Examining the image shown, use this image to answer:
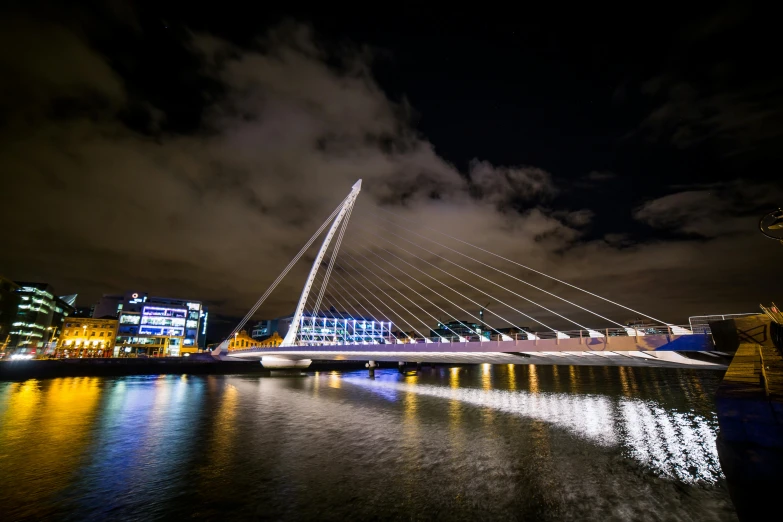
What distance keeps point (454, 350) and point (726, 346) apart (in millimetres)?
15214

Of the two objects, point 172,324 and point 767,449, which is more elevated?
point 172,324

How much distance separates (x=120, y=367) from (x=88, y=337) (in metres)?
43.3

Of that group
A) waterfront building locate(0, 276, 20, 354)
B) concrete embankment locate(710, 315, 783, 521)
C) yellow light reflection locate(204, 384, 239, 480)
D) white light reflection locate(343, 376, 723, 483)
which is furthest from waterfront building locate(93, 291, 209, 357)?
concrete embankment locate(710, 315, 783, 521)

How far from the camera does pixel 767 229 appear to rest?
14641 mm

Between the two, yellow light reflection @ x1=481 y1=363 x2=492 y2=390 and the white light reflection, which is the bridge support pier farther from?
the white light reflection

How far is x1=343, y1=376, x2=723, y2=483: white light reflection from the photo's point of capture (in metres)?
12.1

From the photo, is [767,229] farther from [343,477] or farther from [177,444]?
[177,444]

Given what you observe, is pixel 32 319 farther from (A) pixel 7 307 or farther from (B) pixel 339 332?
(B) pixel 339 332

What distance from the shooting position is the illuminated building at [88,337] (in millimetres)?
86875

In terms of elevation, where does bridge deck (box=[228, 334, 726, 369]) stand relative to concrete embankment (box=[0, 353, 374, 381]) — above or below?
above

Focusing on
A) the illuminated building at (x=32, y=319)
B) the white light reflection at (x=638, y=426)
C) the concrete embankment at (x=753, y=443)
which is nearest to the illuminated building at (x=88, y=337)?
the illuminated building at (x=32, y=319)

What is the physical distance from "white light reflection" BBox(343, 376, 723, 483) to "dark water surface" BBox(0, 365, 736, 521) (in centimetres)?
12

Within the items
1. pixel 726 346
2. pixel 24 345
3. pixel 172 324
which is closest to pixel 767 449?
pixel 726 346

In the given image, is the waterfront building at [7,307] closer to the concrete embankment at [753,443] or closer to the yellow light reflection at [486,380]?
the yellow light reflection at [486,380]
